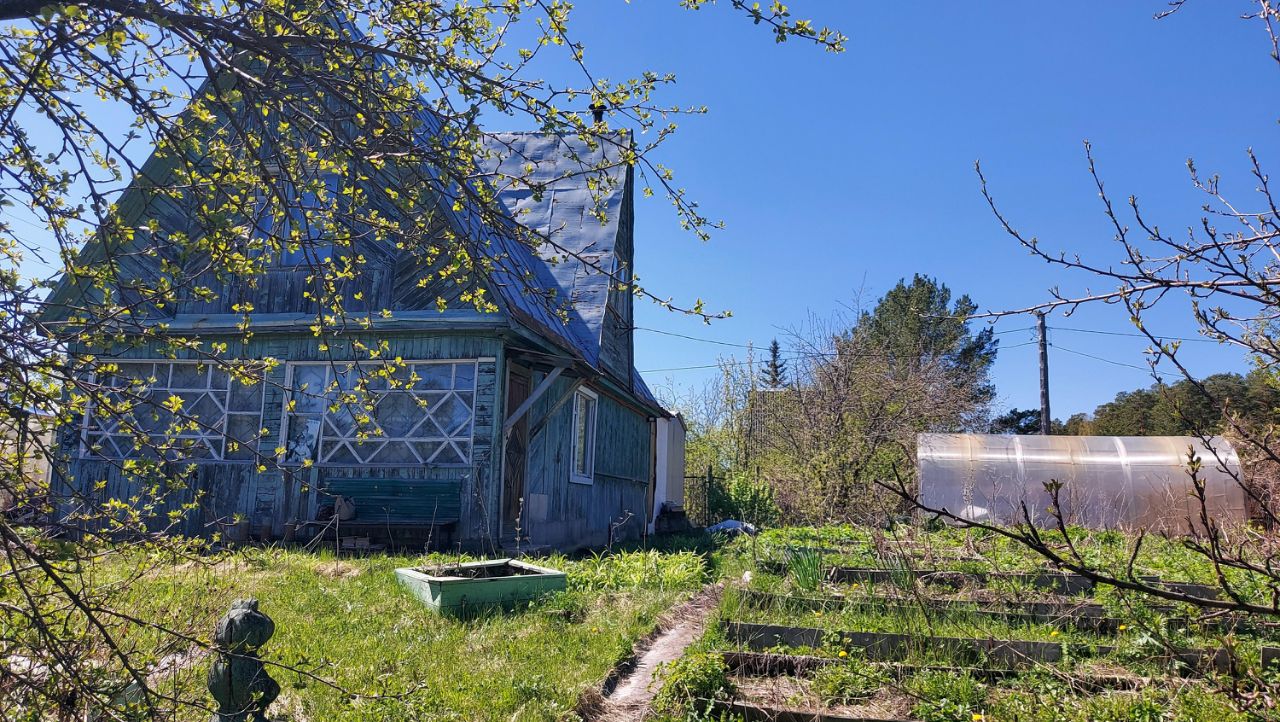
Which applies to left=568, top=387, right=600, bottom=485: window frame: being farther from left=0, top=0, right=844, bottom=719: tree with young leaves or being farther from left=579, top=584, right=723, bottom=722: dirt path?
left=0, top=0, right=844, bottom=719: tree with young leaves

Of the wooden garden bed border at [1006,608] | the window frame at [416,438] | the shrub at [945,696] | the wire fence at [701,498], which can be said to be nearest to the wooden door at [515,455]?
the window frame at [416,438]

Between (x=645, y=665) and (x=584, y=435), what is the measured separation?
350 inches

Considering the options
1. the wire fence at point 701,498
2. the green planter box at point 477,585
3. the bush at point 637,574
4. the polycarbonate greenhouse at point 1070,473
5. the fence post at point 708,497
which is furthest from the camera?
the wire fence at point 701,498

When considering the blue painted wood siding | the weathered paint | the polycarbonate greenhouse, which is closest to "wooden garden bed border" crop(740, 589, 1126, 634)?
the blue painted wood siding

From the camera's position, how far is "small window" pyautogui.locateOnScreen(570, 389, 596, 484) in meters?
13.8

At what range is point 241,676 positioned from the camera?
11.9 feet

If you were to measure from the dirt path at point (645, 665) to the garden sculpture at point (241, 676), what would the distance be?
1.65m

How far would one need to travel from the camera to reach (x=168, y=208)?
1212 cm

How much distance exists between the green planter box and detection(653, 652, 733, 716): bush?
7.84ft

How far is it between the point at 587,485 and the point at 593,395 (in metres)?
1.50

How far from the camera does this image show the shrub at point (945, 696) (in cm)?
423

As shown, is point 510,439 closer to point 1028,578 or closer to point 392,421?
point 392,421

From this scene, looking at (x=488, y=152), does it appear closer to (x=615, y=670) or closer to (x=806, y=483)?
(x=615, y=670)

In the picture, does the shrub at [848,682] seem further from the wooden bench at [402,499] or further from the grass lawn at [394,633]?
the wooden bench at [402,499]
